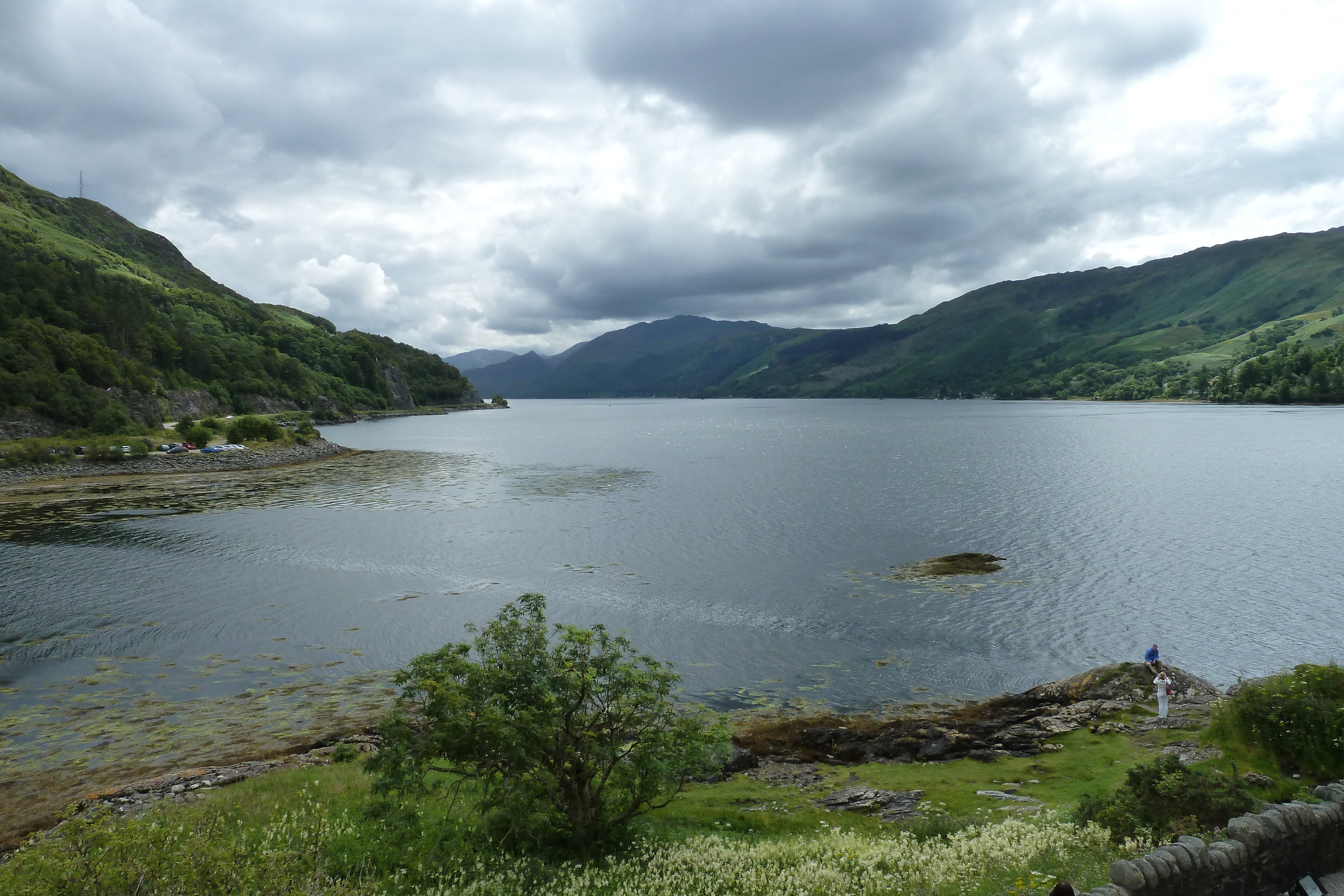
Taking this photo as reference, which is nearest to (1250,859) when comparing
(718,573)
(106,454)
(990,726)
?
(990,726)

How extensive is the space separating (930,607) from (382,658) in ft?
105

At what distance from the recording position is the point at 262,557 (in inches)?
2329

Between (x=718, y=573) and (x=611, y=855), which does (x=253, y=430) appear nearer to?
(x=718, y=573)

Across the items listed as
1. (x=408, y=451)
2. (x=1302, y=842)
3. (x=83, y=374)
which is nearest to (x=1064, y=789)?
(x=1302, y=842)

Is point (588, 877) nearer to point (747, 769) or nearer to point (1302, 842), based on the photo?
point (747, 769)

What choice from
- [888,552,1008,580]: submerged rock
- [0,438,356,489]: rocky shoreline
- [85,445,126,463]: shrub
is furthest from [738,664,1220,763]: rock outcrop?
[85,445,126,463]: shrub

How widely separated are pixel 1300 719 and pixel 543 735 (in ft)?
67.7

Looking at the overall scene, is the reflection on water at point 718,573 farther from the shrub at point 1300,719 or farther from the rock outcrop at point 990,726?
the shrub at point 1300,719

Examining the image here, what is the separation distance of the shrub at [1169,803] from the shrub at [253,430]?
158 meters

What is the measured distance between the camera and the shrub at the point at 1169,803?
50.7ft

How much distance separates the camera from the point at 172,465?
117 meters

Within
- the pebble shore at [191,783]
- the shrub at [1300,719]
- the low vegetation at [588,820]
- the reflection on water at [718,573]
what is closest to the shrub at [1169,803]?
the low vegetation at [588,820]

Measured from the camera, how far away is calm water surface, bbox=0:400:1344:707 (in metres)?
36.4

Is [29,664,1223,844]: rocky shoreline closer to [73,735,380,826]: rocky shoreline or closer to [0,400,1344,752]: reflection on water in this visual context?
[73,735,380,826]: rocky shoreline
